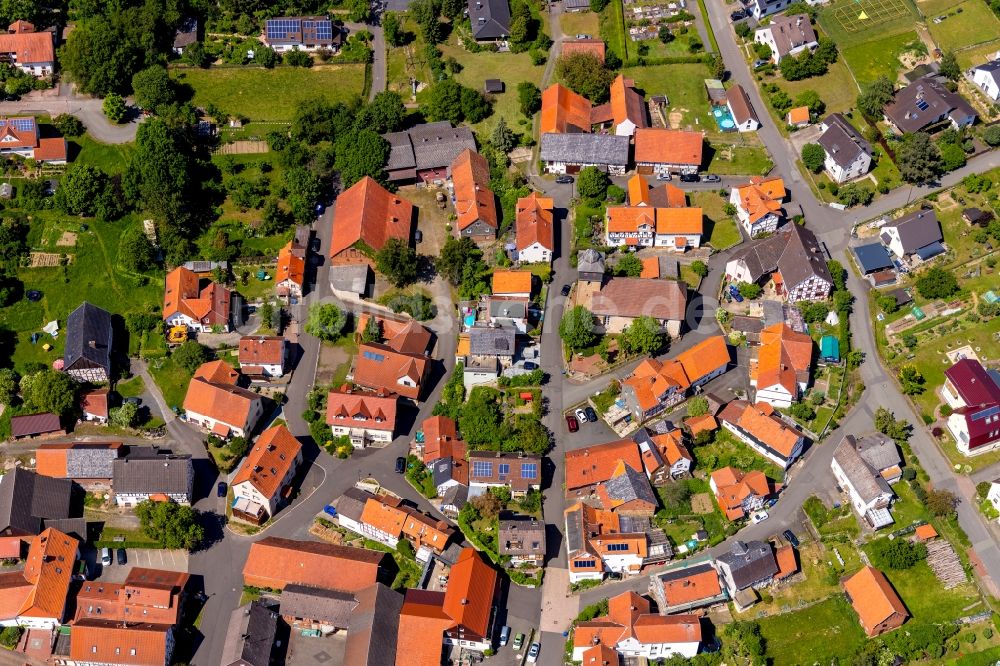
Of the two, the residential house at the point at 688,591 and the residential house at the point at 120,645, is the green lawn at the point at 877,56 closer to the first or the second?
the residential house at the point at 688,591

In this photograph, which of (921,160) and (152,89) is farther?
(152,89)

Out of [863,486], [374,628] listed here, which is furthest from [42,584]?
[863,486]

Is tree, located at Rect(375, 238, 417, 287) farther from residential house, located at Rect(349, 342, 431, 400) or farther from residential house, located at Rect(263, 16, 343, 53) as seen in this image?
residential house, located at Rect(263, 16, 343, 53)

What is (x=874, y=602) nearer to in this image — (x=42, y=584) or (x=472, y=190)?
(x=472, y=190)

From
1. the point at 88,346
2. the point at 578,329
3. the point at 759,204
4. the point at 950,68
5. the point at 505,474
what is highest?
the point at 950,68

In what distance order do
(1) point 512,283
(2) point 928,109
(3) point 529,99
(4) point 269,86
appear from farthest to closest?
(4) point 269,86 → (3) point 529,99 → (2) point 928,109 → (1) point 512,283

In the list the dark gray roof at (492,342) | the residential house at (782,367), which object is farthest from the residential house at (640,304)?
the dark gray roof at (492,342)
